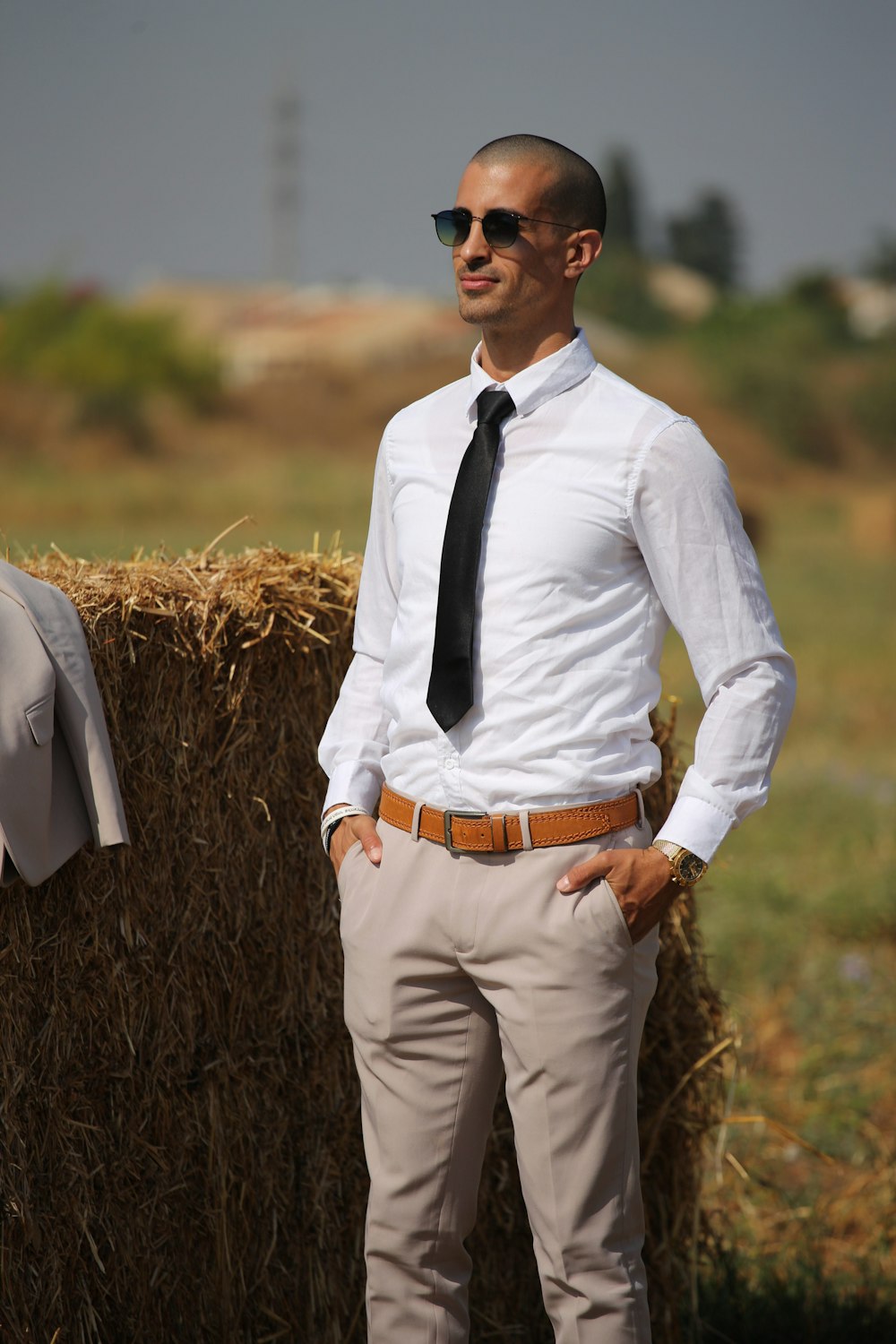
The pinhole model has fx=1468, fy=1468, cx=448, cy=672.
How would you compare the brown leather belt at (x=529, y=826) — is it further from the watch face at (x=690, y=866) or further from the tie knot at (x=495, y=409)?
the tie knot at (x=495, y=409)

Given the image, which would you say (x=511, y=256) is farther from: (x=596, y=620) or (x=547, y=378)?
(x=596, y=620)

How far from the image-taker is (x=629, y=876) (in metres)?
2.48

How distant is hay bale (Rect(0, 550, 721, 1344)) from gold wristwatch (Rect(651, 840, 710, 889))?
1.03 m

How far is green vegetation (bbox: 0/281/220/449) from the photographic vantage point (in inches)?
1986

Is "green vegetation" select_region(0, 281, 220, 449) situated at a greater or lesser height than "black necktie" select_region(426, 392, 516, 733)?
greater

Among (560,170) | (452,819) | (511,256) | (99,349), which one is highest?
(99,349)

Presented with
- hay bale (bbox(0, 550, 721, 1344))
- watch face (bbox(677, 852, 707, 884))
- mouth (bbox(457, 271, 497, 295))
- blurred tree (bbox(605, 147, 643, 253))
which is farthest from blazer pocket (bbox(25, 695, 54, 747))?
blurred tree (bbox(605, 147, 643, 253))

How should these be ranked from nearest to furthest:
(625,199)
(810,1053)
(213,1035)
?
(213,1035) → (810,1053) → (625,199)

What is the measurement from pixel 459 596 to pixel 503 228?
2.11 ft

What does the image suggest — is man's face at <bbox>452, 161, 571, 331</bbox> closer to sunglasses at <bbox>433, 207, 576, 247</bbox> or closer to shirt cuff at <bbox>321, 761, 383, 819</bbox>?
sunglasses at <bbox>433, 207, 576, 247</bbox>

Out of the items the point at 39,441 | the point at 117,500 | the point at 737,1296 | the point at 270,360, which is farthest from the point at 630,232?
the point at 737,1296

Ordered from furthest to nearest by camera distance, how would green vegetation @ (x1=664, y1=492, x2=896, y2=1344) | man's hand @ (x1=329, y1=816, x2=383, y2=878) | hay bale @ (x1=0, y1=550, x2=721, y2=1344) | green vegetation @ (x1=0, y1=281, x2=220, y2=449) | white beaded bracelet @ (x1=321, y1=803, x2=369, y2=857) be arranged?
green vegetation @ (x1=0, y1=281, x2=220, y2=449), green vegetation @ (x1=664, y1=492, x2=896, y2=1344), hay bale @ (x1=0, y1=550, x2=721, y2=1344), white beaded bracelet @ (x1=321, y1=803, x2=369, y2=857), man's hand @ (x1=329, y1=816, x2=383, y2=878)

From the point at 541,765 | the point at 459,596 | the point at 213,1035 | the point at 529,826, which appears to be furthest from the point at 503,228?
the point at 213,1035

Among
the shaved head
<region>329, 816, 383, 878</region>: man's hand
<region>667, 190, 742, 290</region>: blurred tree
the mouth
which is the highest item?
<region>667, 190, 742, 290</region>: blurred tree
